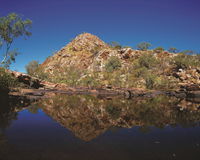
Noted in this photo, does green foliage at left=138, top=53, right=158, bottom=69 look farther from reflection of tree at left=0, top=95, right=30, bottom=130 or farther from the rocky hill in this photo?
reflection of tree at left=0, top=95, right=30, bottom=130

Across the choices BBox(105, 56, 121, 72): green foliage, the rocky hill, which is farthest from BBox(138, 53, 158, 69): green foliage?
BBox(105, 56, 121, 72): green foliage

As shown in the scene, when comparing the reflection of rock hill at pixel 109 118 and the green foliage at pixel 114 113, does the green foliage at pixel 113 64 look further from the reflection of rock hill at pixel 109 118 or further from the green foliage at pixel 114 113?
the reflection of rock hill at pixel 109 118

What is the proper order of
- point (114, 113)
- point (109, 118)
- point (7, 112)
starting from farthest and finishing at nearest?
point (114, 113) < point (7, 112) < point (109, 118)

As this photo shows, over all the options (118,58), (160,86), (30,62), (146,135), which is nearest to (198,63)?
(160,86)

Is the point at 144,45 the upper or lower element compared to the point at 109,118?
upper

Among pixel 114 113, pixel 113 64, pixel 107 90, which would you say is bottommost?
pixel 114 113

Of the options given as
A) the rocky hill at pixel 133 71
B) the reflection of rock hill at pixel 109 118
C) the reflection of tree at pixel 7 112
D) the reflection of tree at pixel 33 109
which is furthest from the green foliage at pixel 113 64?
the reflection of rock hill at pixel 109 118

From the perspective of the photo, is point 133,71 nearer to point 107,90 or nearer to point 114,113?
point 107,90

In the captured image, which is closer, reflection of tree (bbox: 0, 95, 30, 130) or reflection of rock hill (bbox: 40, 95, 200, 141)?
reflection of rock hill (bbox: 40, 95, 200, 141)

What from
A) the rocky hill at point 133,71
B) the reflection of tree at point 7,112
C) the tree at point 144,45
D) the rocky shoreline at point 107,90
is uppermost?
the tree at point 144,45

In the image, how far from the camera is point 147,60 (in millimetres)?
115062

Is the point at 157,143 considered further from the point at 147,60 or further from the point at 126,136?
the point at 147,60

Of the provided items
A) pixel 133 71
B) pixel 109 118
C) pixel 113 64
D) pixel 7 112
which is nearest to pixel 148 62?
pixel 133 71

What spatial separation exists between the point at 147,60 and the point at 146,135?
111m
